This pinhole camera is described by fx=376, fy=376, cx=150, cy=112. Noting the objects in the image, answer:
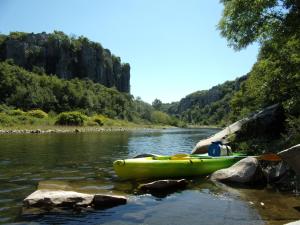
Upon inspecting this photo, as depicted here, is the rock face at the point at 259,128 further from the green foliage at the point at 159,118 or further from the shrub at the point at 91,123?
the green foliage at the point at 159,118

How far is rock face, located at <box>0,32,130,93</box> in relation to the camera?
151375mm

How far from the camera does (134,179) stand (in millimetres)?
16422

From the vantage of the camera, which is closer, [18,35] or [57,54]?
[57,54]

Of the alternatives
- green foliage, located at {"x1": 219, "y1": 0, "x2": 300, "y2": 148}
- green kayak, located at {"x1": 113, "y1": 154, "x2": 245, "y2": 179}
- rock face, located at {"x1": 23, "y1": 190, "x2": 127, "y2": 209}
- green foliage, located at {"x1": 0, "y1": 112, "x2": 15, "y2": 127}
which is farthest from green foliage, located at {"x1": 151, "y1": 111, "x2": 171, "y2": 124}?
rock face, located at {"x1": 23, "y1": 190, "x2": 127, "y2": 209}

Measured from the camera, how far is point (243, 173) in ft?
51.4

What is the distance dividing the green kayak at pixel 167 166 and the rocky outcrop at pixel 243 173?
122 centimetres

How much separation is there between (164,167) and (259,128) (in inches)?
356

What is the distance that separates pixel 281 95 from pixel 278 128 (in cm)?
273

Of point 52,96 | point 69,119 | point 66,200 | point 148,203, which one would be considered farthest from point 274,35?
point 52,96

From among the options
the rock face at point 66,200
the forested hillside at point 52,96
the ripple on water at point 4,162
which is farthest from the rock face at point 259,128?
A: the forested hillside at point 52,96

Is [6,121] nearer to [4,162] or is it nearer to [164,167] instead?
[4,162]

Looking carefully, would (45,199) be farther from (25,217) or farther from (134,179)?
(134,179)

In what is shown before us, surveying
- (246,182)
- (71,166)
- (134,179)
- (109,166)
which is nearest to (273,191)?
(246,182)

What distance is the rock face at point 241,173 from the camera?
15.6 metres
